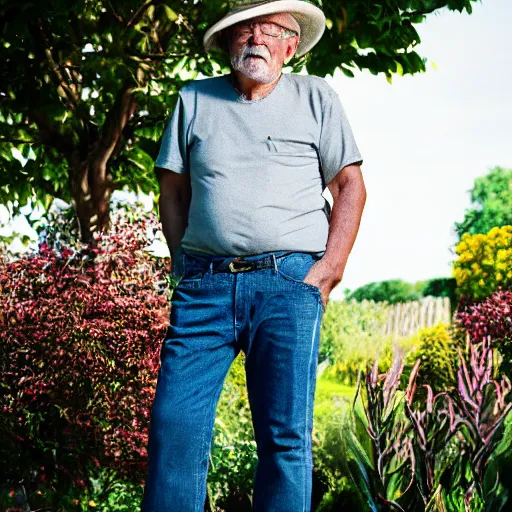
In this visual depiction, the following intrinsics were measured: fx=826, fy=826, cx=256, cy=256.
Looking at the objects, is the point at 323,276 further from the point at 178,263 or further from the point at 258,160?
the point at 178,263

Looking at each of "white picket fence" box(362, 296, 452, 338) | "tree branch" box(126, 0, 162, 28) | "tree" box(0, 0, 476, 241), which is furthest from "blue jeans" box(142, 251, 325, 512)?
"white picket fence" box(362, 296, 452, 338)

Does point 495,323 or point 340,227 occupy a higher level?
point 340,227

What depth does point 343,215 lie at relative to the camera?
129 inches

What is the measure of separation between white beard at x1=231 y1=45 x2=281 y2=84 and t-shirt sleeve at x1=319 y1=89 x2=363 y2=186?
283 millimetres

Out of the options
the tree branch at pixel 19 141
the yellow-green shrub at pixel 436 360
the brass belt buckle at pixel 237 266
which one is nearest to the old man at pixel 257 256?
the brass belt buckle at pixel 237 266

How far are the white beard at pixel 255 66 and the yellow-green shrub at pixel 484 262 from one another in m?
13.2

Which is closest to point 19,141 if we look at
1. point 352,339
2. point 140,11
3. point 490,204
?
point 140,11

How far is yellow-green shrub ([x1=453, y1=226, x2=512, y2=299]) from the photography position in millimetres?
16000

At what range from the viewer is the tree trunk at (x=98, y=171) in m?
8.03

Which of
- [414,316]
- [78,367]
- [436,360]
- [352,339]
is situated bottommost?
[414,316]

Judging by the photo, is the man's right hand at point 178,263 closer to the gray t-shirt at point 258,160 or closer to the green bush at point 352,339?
the gray t-shirt at point 258,160

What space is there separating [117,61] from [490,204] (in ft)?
84.8

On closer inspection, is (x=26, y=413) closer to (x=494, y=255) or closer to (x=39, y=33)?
(x=39, y=33)

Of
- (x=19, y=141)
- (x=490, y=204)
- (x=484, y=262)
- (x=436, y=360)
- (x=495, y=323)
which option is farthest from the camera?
(x=490, y=204)
